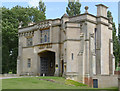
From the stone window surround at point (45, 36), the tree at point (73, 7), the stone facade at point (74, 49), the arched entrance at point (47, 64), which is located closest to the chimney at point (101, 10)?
the stone facade at point (74, 49)

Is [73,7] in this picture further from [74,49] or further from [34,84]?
[34,84]

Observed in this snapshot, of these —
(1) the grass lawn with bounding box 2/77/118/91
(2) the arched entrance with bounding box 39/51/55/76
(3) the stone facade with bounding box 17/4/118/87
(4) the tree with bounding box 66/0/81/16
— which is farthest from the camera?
(4) the tree with bounding box 66/0/81/16

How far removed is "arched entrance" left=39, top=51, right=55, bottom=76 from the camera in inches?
1547

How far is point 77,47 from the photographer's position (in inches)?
1299

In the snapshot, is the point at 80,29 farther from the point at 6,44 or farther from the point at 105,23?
the point at 6,44

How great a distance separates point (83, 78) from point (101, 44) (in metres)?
7.01

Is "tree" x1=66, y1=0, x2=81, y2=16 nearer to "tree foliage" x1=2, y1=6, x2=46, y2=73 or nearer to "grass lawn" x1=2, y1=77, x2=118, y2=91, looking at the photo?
"tree foliage" x1=2, y1=6, x2=46, y2=73

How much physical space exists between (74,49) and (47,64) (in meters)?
9.04

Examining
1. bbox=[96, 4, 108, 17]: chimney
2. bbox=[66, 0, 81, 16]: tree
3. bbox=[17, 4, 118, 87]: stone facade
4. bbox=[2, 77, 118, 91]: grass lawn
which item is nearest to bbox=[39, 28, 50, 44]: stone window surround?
bbox=[17, 4, 118, 87]: stone facade

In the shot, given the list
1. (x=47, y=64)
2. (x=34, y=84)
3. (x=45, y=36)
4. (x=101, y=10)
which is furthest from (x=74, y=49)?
(x=34, y=84)

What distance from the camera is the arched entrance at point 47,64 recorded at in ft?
129

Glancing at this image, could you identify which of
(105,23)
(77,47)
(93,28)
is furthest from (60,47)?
(105,23)

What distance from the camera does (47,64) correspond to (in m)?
40.1

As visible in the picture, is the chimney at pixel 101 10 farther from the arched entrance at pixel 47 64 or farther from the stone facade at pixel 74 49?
the arched entrance at pixel 47 64
